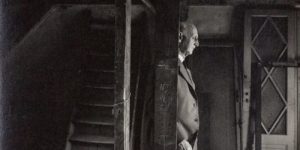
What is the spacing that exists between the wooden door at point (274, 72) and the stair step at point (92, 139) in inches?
123

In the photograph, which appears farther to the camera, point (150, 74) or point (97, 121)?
point (97, 121)

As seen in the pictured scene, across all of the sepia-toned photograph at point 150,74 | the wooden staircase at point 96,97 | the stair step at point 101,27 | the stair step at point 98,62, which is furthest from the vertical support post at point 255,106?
the stair step at point 101,27

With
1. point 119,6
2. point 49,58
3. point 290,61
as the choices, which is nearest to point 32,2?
point 49,58

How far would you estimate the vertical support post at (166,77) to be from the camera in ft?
9.23

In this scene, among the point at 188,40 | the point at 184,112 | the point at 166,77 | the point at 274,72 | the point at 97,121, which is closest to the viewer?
the point at 166,77

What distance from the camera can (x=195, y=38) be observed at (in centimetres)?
374

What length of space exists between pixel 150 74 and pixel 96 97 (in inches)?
97.5

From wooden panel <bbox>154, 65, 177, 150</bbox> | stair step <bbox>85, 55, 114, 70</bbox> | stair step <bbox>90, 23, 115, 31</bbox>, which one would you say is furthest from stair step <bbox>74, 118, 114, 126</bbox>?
wooden panel <bbox>154, 65, 177, 150</bbox>

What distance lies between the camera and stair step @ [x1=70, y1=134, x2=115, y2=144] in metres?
4.93

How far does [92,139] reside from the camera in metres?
5.00

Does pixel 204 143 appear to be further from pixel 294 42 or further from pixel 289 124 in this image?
pixel 294 42

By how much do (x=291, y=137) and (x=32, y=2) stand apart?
535cm

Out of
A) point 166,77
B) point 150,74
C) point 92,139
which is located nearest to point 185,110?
point 150,74

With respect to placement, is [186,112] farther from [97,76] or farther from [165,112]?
[97,76]
